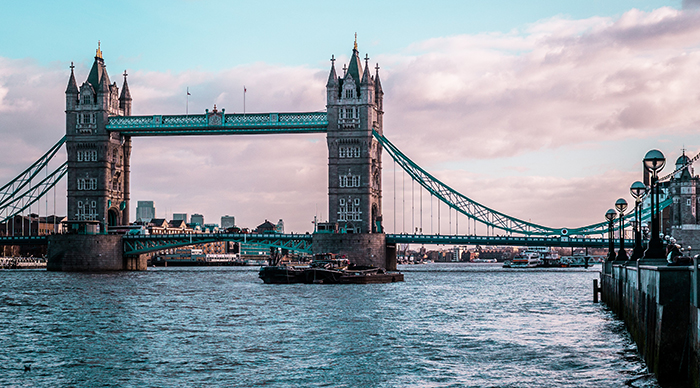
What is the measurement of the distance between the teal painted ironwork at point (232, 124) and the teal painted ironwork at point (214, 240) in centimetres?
1473

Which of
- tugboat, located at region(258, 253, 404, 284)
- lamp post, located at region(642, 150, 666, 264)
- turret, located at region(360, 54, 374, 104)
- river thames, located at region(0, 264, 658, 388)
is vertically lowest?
river thames, located at region(0, 264, 658, 388)

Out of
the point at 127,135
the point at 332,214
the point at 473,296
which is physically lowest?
the point at 473,296

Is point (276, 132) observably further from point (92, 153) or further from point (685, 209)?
point (685, 209)

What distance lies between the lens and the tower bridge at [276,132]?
11606 cm

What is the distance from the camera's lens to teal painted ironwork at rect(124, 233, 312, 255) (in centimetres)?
11731

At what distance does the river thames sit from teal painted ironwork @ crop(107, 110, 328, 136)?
6272cm

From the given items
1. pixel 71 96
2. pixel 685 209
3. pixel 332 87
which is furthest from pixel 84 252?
pixel 685 209

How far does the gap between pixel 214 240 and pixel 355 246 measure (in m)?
20.4

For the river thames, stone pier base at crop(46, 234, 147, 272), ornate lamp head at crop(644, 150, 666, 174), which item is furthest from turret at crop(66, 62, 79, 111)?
ornate lamp head at crop(644, 150, 666, 174)

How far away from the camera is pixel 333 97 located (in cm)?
11675

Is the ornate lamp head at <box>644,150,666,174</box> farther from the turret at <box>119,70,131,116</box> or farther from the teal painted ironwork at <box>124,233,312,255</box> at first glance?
the turret at <box>119,70,131,116</box>

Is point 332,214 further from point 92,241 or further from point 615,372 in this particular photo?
point 615,372

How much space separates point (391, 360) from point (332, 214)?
8964 centimetres

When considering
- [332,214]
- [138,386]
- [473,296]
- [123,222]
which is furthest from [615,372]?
[123,222]
